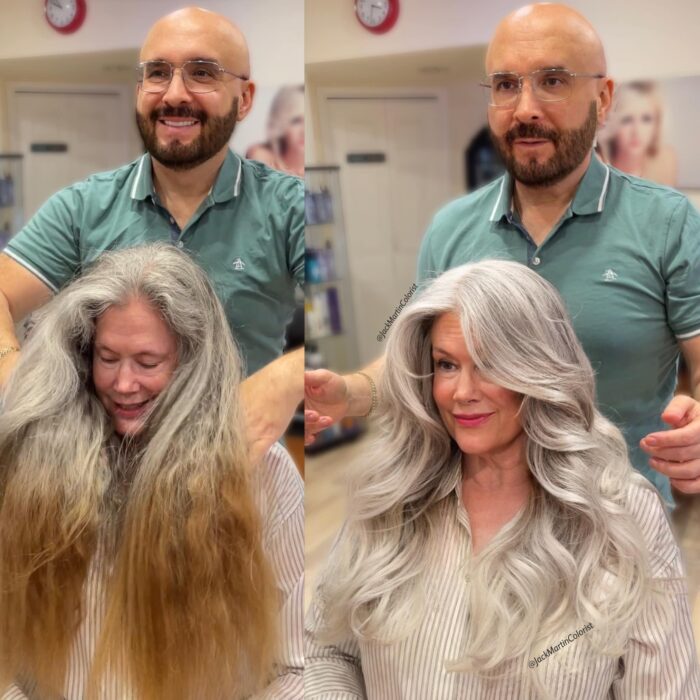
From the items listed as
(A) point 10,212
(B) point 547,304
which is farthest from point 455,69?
(A) point 10,212

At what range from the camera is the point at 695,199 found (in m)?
1.39

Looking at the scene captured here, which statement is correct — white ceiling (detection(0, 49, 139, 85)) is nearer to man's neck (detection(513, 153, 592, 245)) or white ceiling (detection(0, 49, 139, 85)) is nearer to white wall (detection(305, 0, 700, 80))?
white wall (detection(305, 0, 700, 80))

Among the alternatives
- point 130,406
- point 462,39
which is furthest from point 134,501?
point 462,39

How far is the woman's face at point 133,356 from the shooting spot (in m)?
1.49

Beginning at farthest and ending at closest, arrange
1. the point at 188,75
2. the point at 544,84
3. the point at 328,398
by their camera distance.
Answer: the point at 328,398 → the point at 188,75 → the point at 544,84

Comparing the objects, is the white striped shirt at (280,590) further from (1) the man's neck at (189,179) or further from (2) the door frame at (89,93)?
(2) the door frame at (89,93)

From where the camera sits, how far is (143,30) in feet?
5.09

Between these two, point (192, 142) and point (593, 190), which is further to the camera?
point (192, 142)

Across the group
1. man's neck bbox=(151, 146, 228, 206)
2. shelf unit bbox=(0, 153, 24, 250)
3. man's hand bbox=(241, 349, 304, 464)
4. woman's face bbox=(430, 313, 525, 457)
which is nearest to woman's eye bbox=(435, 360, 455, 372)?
woman's face bbox=(430, 313, 525, 457)

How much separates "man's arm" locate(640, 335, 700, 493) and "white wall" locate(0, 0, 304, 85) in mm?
836

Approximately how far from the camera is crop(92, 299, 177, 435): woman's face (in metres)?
1.49

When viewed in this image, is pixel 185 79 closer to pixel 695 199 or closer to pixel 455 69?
pixel 455 69

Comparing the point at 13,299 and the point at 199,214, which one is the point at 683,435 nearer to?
the point at 199,214

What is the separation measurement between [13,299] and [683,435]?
45.8 inches
